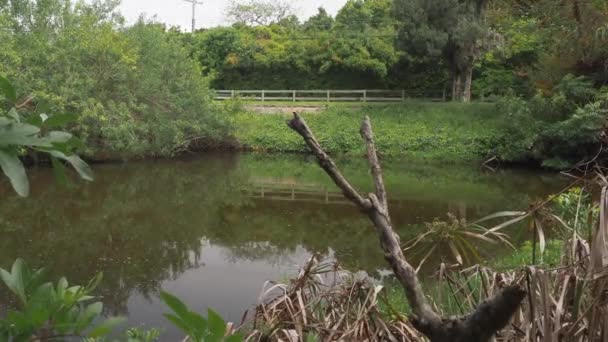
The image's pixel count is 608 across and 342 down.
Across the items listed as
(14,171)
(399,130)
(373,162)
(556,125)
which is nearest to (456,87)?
(399,130)

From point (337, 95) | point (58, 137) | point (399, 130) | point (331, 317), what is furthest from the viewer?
point (337, 95)

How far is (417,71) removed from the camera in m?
30.6

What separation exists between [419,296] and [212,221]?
42.0 ft

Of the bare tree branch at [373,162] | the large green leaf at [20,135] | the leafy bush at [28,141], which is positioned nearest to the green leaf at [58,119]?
the leafy bush at [28,141]

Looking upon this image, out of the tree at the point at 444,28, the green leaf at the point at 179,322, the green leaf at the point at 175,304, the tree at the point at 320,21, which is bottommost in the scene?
the green leaf at the point at 179,322

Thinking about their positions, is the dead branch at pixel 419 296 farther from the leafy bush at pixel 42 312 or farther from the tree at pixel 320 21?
the tree at pixel 320 21

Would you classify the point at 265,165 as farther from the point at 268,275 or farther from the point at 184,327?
the point at 184,327

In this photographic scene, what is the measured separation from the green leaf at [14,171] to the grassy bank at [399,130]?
72.9 feet

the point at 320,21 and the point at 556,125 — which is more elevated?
the point at 320,21

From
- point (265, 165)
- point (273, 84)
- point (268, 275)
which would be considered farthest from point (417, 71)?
point (268, 275)

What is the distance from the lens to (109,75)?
20.6 meters

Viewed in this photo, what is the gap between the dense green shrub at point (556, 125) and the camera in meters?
18.7

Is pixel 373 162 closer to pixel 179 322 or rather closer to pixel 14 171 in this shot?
pixel 179 322

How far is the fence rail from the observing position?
30391 millimetres
